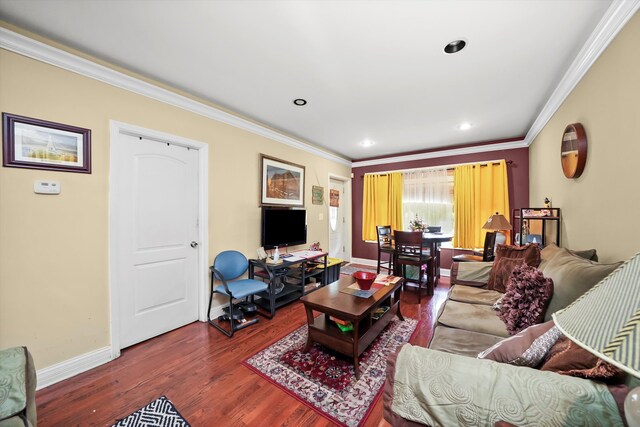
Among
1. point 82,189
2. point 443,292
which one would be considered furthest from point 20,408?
point 443,292

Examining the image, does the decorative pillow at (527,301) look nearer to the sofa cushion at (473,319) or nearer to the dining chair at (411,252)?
the sofa cushion at (473,319)

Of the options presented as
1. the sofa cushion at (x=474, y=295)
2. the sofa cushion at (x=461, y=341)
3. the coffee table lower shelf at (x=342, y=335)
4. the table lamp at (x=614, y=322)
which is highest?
the table lamp at (x=614, y=322)

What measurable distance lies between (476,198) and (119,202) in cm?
510

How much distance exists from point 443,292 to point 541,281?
8.27 feet

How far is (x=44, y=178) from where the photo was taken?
70.7 inches

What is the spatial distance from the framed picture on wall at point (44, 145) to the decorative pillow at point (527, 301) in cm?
325

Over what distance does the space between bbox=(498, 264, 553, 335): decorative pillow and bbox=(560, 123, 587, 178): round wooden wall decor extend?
1183mm

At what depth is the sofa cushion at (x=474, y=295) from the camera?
6.91ft

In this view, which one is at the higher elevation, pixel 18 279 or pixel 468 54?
pixel 468 54

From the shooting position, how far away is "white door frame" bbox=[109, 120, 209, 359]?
2103 mm

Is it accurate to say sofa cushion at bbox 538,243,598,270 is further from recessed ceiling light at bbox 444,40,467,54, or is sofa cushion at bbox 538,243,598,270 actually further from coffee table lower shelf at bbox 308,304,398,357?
recessed ceiling light at bbox 444,40,467,54

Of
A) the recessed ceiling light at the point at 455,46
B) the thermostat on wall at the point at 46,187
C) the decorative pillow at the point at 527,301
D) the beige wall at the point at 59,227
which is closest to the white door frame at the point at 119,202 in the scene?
the beige wall at the point at 59,227

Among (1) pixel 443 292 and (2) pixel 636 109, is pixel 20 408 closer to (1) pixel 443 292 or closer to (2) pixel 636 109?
(2) pixel 636 109

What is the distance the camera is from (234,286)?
2674 mm
